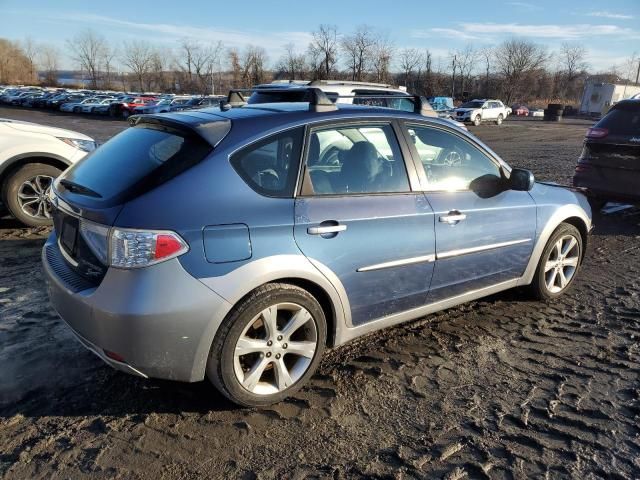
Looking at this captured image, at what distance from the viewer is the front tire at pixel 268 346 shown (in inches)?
106

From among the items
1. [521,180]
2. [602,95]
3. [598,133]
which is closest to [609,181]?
[598,133]

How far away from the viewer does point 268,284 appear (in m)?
2.74

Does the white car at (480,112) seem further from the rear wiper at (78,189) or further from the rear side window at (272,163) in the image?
the rear wiper at (78,189)

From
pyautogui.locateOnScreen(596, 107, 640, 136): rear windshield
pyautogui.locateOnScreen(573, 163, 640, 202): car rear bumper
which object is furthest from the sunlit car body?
pyautogui.locateOnScreen(596, 107, 640, 136): rear windshield

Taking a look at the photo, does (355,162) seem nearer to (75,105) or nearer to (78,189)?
(78,189)

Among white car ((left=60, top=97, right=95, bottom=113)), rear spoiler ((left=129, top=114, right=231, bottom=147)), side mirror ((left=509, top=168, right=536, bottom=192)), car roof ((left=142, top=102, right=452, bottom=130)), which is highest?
car roof ((left=142, top=102, right=452, bottom=130))

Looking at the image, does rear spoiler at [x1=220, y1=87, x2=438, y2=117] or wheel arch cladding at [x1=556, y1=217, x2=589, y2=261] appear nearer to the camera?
rear spoiler at [x1=220, y1=87, x2=438, y2=117]

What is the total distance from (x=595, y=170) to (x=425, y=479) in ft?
20.5

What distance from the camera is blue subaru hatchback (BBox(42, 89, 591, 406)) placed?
2518 mm

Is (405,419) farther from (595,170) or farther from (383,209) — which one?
(595,170)

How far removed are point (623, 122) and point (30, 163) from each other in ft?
25.4

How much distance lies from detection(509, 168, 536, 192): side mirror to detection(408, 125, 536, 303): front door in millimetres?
66

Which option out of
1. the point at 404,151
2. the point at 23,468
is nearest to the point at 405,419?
the point at 404,151

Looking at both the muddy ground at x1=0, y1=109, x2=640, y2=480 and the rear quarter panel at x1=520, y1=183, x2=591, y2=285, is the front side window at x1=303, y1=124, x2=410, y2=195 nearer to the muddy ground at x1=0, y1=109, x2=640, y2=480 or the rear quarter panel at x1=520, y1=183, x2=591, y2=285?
the muddy ground at x1=0, y1=109, x2=640, y2=480
